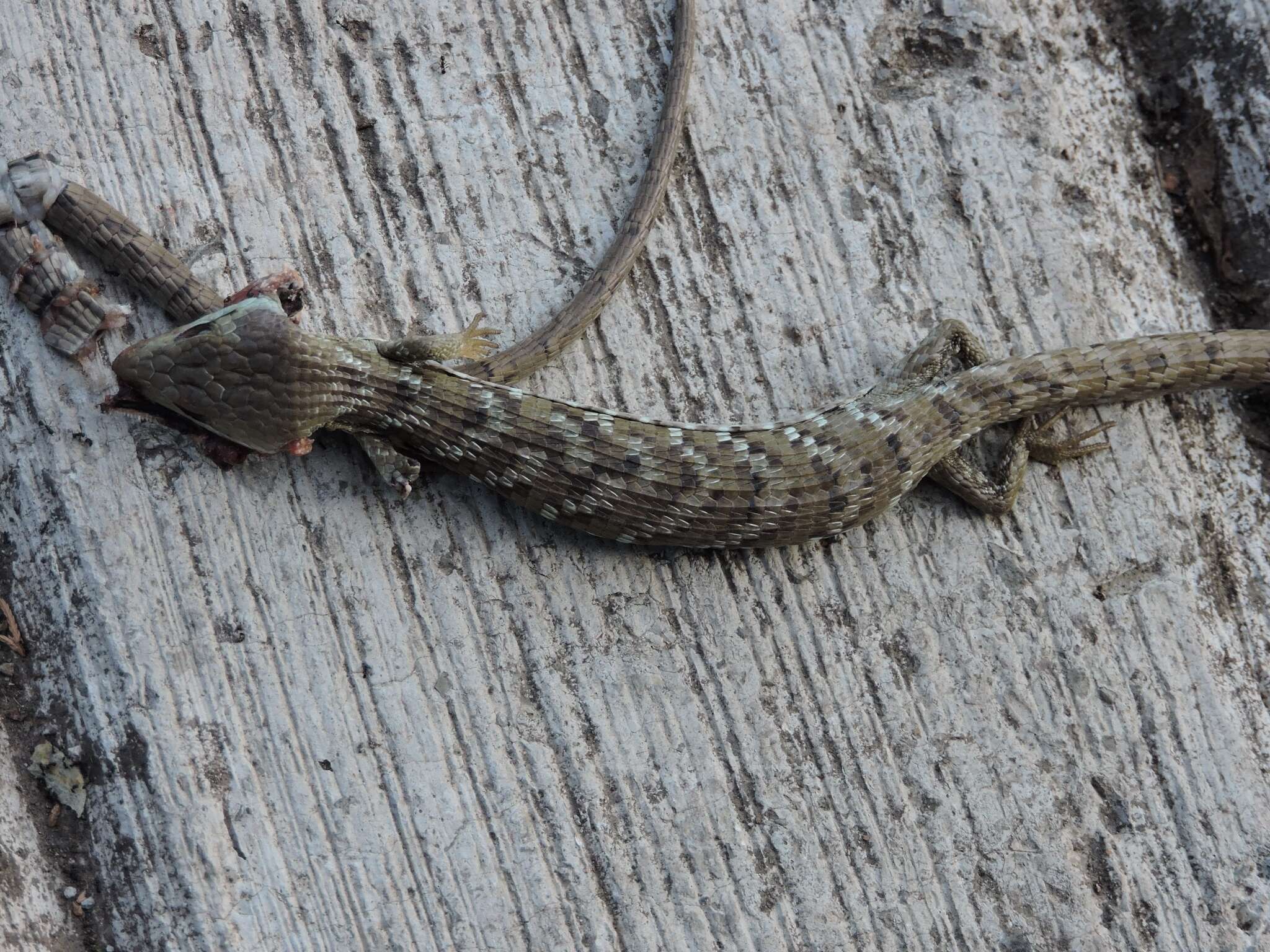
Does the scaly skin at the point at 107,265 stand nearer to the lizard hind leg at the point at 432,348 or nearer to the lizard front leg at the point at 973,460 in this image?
the lizard hind leg at the point at 432,348

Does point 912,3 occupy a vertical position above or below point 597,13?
below

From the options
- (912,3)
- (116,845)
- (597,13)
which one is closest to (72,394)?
(116,845)

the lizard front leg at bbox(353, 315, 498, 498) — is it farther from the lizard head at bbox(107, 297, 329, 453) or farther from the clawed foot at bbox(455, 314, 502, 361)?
the lizard head at bbox(107, 297, 329, 453)

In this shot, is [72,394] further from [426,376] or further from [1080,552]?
[1080,552]

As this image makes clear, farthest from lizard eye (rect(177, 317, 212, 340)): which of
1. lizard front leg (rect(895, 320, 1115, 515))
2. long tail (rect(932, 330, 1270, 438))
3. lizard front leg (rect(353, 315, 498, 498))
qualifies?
long tail (rect(932, 330, 1270, 438))

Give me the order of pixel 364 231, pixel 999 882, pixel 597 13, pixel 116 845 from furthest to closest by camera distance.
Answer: pixel 597 13 → pixel 364 231 → pixel 999 882 → pixel 116 845

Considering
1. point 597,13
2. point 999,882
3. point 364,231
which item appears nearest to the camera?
point 999,882
